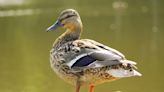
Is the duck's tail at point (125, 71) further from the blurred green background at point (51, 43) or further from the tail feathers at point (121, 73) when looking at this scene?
the blurred green background at point (51, 43)

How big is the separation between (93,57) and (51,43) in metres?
12.1

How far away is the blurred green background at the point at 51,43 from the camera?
1088cm

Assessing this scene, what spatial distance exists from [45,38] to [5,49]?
318 centimetres

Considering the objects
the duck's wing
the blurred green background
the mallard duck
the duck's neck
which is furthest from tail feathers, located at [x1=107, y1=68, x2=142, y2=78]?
the blurred green background

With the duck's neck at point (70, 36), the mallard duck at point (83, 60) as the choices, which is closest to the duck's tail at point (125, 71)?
the mallard duck at point (83, 60)

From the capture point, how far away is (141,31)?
2186 cm

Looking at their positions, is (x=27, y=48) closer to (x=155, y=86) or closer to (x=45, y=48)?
(x=45, y=48)

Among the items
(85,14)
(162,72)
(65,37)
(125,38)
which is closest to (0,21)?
(85,14)

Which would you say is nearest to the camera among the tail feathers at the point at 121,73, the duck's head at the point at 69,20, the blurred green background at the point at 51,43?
the tail feathers at the point at 121,73

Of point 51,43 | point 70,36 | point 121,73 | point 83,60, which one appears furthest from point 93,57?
point 51,43

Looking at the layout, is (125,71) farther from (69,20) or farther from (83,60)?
(69,20)

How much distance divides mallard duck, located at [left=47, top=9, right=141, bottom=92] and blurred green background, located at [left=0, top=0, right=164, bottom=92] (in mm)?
2988

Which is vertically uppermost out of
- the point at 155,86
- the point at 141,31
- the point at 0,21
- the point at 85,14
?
the point at 85,14

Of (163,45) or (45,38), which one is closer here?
(163,45)
